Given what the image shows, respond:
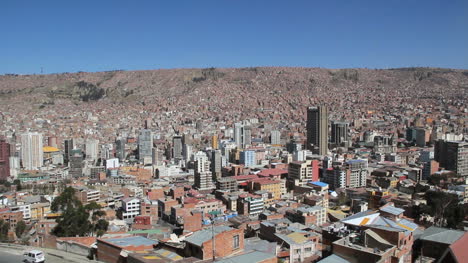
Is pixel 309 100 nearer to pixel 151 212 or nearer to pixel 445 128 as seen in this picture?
pixel 445 128

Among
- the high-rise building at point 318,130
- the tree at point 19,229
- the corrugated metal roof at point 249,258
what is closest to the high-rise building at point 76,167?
the tree at point 19,229

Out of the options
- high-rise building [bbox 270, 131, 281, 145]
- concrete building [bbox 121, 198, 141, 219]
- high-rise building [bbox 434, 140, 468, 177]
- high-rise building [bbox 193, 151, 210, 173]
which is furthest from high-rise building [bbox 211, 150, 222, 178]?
high-rise building [bbox 270, 131, 281, 145]

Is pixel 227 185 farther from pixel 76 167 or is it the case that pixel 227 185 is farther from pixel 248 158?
pixel 76 167

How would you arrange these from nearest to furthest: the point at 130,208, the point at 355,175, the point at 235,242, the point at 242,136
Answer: the point at 235,242
the point at 130,208
the point at 355,175
the point at 242,136

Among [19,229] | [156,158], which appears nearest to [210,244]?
[19,229]

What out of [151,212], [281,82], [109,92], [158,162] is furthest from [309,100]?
[151,212]

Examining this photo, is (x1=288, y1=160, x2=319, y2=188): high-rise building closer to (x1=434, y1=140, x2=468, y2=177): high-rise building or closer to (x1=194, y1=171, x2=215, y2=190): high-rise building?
(x1=194, y1=171, x2=215, y2=190): high-rise building

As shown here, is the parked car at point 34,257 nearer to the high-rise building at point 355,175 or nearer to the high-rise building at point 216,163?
the high-rise building at point 355,175
